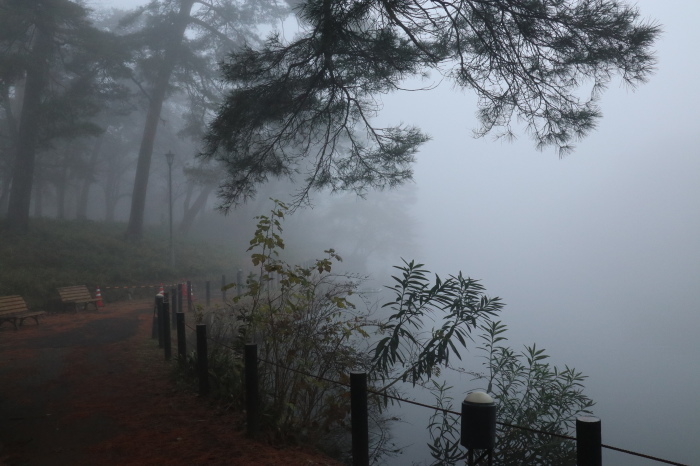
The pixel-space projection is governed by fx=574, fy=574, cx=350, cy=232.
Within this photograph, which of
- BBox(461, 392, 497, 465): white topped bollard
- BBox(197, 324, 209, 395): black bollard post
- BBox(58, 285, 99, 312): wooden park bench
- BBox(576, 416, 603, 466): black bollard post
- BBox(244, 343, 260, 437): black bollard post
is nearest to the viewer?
BBox(576, 416, 603, 466): black bollard post

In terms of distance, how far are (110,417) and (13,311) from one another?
10.2m

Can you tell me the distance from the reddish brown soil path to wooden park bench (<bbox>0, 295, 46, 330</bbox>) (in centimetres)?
368

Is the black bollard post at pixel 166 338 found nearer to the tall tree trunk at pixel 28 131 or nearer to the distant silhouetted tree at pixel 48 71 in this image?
the distant silhouetted tree at pixel 48 71

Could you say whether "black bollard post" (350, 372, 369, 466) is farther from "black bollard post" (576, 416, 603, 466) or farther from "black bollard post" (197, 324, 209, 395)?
"black bollard post" (197, 324, 209, 395)

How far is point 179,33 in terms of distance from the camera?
25.9 metres

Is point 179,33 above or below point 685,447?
above

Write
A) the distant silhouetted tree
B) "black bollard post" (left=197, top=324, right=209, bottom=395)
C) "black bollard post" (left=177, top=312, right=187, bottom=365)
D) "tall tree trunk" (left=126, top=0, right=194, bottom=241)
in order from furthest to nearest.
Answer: "tall tree trunk" (left=126, top=0, right=194, bottom=241) < the distant silhouetted tree < "black bollard post" (left=177, top=312, right=187, bottom=365) < "black bollard post" (left=197, top=324, right=209, bottom=395)

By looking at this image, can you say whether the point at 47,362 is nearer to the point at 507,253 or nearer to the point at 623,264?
the point at 623,264

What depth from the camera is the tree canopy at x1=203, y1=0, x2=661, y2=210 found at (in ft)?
22.0

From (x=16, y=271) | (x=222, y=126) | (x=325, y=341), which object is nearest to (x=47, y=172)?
(x=16, y=271)

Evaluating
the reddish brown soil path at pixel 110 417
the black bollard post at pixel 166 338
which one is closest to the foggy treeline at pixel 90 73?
the black bollard post at pixel 166 338

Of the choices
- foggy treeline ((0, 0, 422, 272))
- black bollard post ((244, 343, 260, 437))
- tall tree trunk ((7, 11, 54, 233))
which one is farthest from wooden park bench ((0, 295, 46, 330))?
black bollard post ((244, 343, 260, 437))

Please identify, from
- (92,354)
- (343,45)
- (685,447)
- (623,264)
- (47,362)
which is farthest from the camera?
(623,264)

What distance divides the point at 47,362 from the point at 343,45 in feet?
23.1
